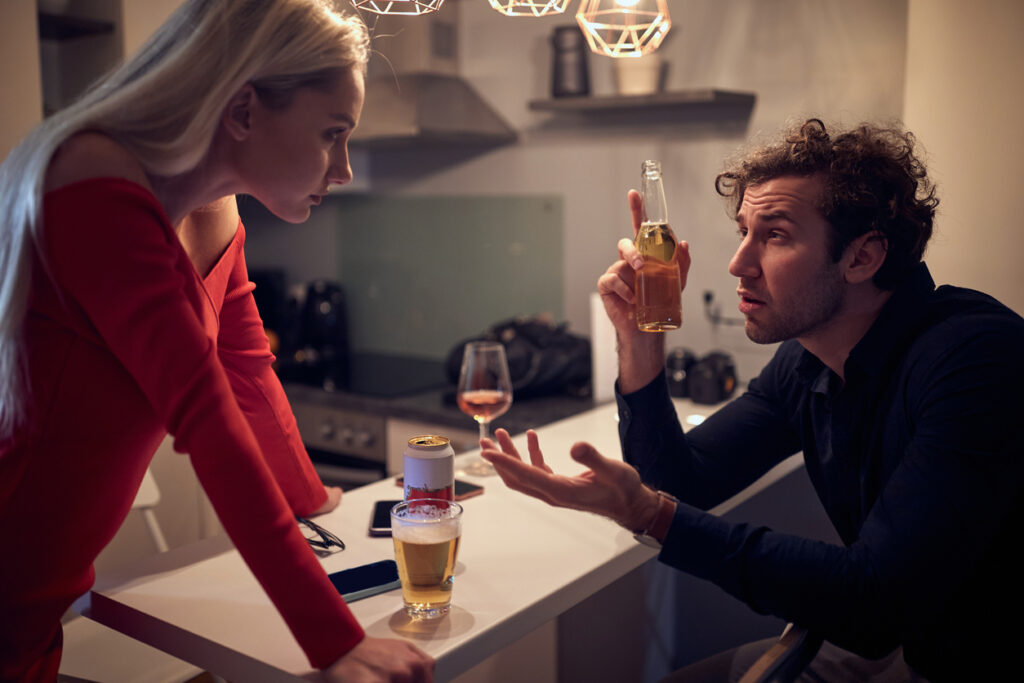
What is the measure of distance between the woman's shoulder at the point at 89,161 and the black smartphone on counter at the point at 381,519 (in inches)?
25.4

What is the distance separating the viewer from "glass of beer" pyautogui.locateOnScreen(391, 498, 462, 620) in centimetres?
106

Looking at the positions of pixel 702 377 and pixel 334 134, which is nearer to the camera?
pixel 334 134

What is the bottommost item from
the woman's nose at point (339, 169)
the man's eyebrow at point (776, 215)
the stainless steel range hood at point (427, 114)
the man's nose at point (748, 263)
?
the man's nose at point (748, 263)

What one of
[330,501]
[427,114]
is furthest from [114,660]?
[427,114]

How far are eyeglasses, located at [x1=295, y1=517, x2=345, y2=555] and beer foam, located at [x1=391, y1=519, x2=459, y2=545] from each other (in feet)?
0.84

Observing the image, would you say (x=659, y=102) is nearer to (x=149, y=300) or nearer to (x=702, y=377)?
(x=702, y=377)

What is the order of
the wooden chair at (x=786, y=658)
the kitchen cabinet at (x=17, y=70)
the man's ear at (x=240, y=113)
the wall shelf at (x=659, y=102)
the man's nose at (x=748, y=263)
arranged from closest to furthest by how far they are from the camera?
the man's ear at (x=240, y=113) < the wooden chair at (x=786, y=658) < the man's nose at (x=748, y=263) < the kitchen cabinet at (x=17, y=70) < the wall shelf at (x=659, y=102)

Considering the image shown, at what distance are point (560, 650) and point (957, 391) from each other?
86cm

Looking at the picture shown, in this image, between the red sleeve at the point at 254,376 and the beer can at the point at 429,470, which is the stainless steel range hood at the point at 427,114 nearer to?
the red sleeve at the point at 254,376

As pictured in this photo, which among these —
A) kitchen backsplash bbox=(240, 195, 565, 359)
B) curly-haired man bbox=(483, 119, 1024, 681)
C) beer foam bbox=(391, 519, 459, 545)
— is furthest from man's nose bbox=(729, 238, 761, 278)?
kitchen backsplash bbox=(240, 195, 565, 359)

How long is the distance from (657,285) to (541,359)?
129cm

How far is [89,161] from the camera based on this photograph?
2.94ft

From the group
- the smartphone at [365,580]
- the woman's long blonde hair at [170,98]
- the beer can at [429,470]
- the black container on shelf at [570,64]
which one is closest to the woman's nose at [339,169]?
the woman's long blonde hair at [170,98]

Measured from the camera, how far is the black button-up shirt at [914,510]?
109cm
